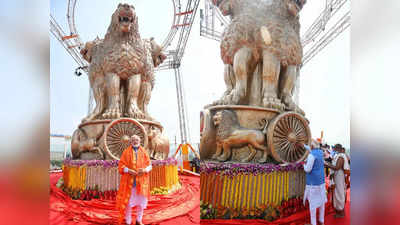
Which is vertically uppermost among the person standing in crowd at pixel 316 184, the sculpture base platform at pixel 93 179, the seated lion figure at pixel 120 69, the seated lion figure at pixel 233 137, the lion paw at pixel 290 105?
the seated lion figure at pixel 120 69

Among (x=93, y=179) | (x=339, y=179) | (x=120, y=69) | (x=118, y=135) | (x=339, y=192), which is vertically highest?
(x=120, y=69)

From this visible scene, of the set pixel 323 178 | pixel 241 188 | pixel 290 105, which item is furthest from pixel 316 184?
pixel 290 105

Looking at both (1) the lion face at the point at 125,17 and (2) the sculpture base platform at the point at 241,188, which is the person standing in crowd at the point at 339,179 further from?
(1) the lion face at the point at 125,17

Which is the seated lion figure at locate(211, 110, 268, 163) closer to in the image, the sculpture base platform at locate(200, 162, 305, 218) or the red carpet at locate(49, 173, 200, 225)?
the sculpture base platform at locate(200, 162, 305, 218)

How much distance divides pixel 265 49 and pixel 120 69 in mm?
3355

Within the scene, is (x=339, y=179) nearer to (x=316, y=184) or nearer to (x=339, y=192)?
(x=339, y=192)

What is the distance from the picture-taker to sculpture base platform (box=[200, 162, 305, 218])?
377 cm

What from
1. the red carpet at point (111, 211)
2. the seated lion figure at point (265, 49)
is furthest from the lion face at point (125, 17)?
the red carpet at point (111, 211)

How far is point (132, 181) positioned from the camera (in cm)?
357

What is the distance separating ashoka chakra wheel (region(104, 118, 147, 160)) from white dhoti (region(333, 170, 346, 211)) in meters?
3.88

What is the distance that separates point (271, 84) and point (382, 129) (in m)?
3.68

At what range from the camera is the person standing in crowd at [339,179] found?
12.6ft

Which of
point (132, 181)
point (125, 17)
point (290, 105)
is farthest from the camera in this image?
point (125, 17)

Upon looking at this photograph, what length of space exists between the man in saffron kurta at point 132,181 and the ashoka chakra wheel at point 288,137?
6.76 ft
